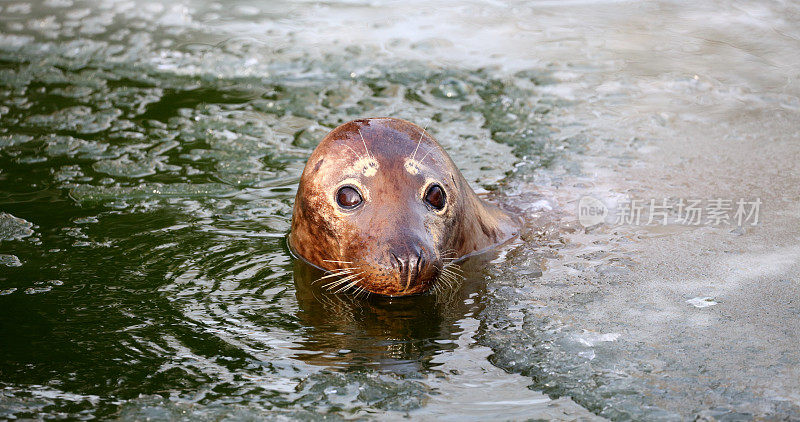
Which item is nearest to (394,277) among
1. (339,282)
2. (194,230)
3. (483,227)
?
(339,282)

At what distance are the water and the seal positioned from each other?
0.56 feet

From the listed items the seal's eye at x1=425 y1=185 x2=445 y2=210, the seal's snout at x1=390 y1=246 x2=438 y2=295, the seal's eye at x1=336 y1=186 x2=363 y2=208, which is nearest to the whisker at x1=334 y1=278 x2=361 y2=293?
the seal's snout at x1=390 y1=246 x2=438 y2=295

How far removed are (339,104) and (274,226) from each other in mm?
2400

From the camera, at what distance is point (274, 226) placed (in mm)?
5715

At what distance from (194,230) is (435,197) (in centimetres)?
162

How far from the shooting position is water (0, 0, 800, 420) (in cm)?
373

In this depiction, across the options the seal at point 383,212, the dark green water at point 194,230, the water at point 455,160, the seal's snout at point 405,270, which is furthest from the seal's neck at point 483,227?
the seal's snout at point 405,270

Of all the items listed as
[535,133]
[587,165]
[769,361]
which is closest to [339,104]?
[535,133]

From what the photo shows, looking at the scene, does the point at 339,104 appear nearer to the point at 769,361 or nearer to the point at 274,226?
the point at 274,226

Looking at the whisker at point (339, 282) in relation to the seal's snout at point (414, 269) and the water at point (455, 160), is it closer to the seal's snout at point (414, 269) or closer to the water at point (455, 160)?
the water at point (455, 160)

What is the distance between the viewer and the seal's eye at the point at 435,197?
4.81 meters

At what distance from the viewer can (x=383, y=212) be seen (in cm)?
462

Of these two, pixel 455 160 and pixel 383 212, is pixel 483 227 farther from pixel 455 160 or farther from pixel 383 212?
pixel 455 160

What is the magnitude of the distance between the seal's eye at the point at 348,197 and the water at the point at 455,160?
488mm
